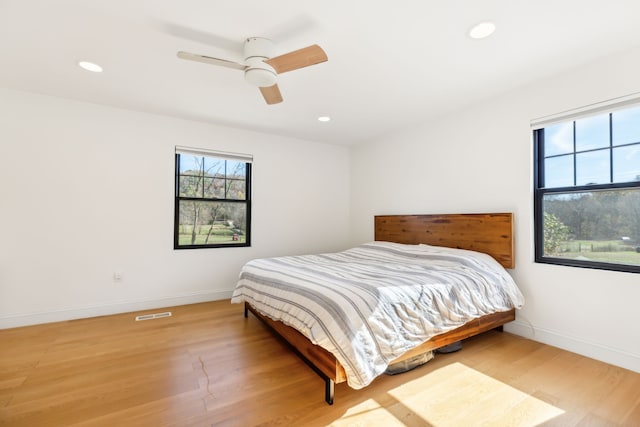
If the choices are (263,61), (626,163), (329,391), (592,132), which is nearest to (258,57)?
(263,61)

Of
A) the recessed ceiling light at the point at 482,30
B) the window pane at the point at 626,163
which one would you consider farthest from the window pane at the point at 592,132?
the recessed ceiling light at the point at 482,30

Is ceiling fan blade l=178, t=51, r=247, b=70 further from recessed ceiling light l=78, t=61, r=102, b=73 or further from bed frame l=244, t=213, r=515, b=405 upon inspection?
bed frame l=244, t=213, r=515, b=405

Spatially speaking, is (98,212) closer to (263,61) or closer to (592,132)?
(263,61)

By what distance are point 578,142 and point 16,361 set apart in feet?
16.1

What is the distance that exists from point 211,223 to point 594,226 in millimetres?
4106

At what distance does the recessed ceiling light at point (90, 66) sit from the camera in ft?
7.87

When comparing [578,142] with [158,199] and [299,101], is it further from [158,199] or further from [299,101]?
[158,199]

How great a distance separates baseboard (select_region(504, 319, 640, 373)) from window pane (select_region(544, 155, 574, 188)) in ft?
4.30

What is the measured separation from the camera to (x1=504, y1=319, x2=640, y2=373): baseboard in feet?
7.06

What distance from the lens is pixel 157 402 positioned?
1.75 metres

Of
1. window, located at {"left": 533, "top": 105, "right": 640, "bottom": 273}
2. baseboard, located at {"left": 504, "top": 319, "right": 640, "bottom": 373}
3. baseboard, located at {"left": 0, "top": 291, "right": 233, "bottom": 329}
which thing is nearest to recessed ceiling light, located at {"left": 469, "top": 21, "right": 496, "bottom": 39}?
window, located at {"left": 533, "top": 105, "right": 640, "bottom": 273}

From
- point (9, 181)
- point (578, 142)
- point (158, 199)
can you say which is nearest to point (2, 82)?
point (9, 181)

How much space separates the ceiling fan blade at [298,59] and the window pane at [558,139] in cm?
225

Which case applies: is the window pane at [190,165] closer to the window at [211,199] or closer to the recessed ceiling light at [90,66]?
the window at [211,199]
